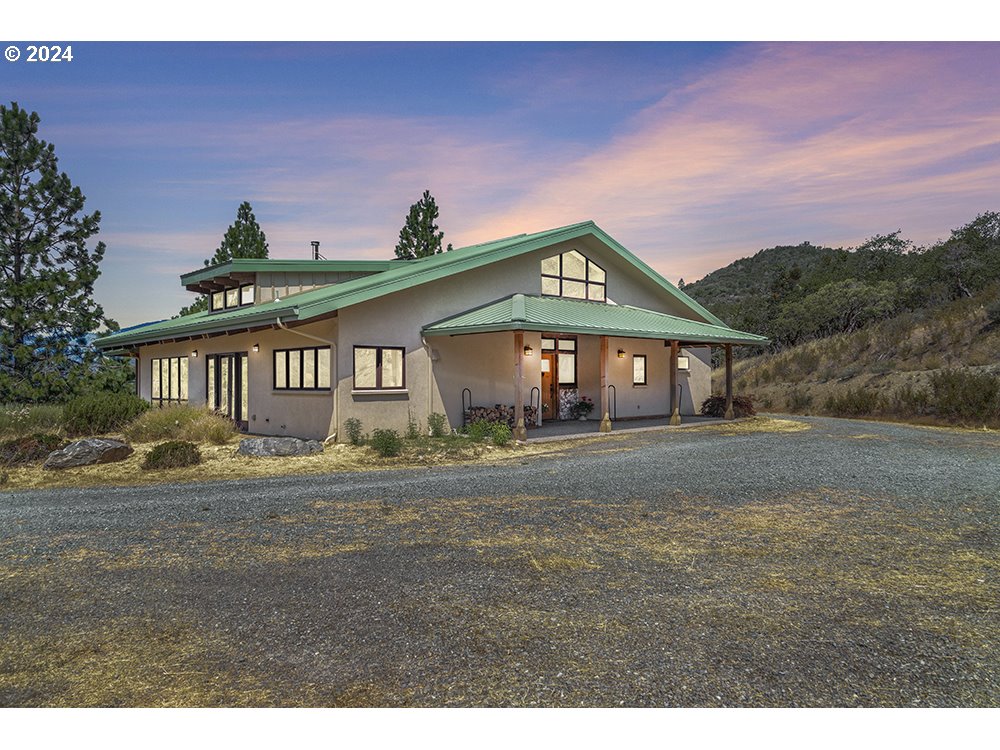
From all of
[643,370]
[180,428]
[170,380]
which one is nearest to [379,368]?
[180,428]

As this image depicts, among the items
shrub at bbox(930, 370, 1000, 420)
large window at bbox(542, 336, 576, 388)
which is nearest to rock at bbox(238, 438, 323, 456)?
large window at bbox(542, 336, 576, 388)

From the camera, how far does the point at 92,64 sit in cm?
1026

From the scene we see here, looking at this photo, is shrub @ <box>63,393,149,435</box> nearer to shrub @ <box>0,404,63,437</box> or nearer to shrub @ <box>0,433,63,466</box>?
shrub @ <box>0,404,63,437</box>

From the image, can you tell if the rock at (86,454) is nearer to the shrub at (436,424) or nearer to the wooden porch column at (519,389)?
the shrub at (436,424)

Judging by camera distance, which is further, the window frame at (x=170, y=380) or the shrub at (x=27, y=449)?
the window frame at (x=170, y=380)

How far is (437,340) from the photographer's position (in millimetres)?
14383

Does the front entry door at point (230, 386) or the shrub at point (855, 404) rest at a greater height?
the front entry door at point (230, 386)

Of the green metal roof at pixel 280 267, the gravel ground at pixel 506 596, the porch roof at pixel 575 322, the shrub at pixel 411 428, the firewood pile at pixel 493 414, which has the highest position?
the green metal roof at pixel 280 267

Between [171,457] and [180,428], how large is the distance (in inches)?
139

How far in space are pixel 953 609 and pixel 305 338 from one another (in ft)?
40.6

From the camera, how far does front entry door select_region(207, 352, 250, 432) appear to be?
15961 millimetres

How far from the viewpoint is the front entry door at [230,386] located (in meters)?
16.0

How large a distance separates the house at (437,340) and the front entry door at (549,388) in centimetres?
3

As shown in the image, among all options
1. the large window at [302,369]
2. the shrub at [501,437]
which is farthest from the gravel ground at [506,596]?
the large window at [302,369]
